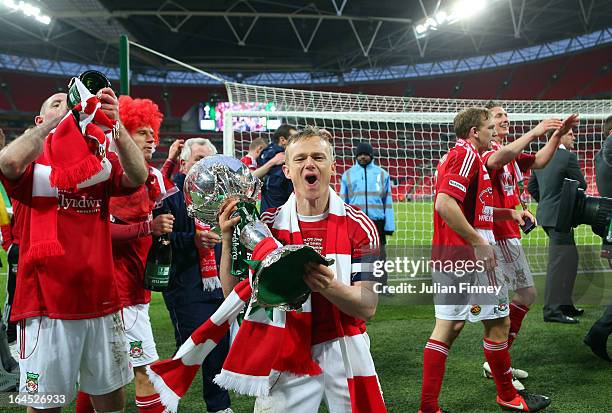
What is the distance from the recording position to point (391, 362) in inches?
163

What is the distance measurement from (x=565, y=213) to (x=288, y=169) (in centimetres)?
125

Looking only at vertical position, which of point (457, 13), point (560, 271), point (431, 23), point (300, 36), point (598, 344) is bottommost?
point (598, 344)

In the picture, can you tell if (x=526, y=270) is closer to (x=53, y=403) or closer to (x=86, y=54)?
(x=53, y=403)

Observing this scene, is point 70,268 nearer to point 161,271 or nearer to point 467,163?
point 161,271

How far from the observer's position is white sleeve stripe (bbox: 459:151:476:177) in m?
3.04

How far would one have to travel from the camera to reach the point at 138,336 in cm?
279

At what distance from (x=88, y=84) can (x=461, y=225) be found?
2.03 metres

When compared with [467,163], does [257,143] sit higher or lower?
higher

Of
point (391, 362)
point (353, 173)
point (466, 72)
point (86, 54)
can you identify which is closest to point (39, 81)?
point (86, 54)

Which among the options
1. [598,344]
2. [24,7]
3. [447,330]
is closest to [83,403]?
[447,330]

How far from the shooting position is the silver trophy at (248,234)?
144 centimetres

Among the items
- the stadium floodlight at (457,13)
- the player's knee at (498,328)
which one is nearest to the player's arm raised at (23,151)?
the player's knee at (498,328)

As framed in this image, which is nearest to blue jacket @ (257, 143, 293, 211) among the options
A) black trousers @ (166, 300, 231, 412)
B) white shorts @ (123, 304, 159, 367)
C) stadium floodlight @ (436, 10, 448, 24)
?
black trousers @ (166, 300, 231, 412)

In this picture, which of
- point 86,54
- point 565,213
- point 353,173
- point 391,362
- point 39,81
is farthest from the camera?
point 39,81
